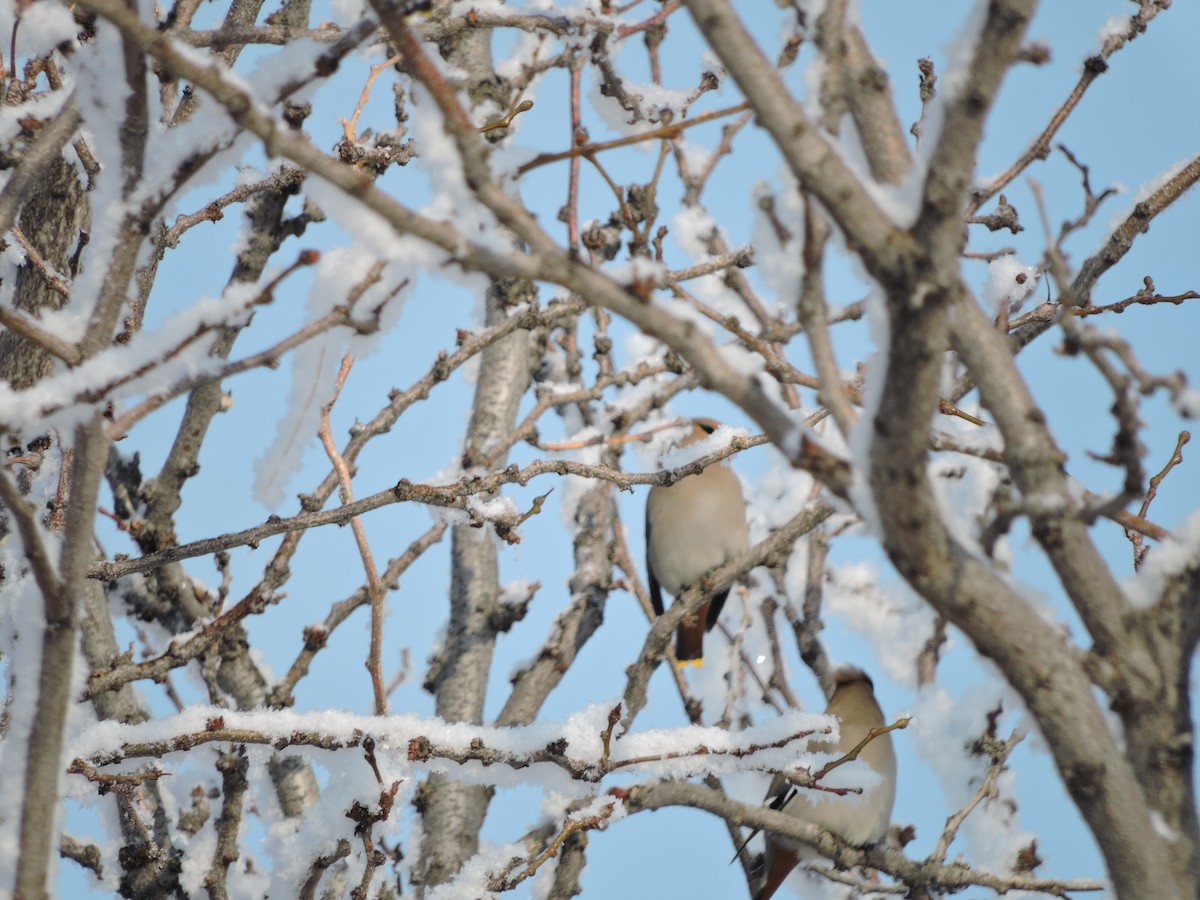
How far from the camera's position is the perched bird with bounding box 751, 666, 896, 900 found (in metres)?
3.96

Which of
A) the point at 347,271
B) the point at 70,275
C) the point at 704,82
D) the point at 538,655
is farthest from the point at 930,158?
the point at 538,655

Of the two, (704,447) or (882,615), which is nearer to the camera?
(704,447)

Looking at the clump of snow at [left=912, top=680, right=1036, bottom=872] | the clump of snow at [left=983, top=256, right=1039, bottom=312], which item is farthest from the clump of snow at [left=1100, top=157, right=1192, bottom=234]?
the clump of snow at [left=912, top=680, right=1036, bottom=872]

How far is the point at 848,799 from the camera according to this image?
3.75m

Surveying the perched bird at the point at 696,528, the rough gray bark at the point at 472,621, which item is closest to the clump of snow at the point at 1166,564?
the rough gray bark at the point at 472,621

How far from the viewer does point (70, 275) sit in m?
2.90

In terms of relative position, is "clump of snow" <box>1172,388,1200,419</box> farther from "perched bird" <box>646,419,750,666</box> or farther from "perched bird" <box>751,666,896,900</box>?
"perched bird" <box>646,419,750,666</box>

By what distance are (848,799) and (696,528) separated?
167 cm

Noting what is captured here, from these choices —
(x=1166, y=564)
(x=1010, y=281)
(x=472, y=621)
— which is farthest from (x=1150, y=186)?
(x=472, y=621)

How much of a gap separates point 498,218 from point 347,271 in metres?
0.42

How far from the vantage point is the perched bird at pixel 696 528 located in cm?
517

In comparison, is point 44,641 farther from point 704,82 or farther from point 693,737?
point 704,82

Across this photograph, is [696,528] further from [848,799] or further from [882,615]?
[848,799]

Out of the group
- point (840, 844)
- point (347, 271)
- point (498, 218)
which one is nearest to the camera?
point (498, 218)
